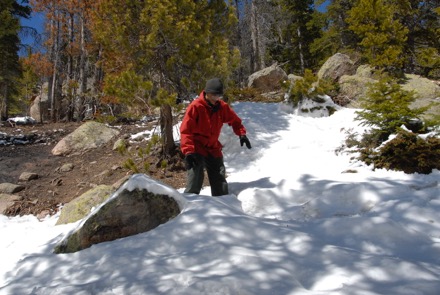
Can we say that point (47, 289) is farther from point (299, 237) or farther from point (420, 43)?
point (420, 43)

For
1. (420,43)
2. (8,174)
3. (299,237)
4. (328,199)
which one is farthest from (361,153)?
(420,43)

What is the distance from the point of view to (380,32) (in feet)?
39.1

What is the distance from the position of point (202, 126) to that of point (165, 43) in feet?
8.57

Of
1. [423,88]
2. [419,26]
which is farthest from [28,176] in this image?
[419,26]

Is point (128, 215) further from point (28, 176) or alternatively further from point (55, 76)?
point (55, 76)

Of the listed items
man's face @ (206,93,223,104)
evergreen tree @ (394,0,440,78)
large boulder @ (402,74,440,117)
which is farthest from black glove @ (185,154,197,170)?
evergreen tree @ (394,0,440,78)

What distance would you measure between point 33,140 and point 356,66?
13742 millimetres

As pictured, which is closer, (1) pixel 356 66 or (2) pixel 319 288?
(2) pixel 319 288

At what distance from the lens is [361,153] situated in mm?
5695

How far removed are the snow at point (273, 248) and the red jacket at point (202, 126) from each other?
2.77ft

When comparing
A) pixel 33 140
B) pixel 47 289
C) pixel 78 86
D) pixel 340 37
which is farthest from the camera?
pixel 340 37

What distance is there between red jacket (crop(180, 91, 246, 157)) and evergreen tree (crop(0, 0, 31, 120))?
11160mm

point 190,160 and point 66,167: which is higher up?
point 190,160

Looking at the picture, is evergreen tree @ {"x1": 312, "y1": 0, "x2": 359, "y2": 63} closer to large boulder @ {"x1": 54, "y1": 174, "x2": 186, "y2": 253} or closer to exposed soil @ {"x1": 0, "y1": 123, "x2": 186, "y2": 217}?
exposed soil @ {"x1": 0, "y1": 123, "x2": 186, "y2": 217}
